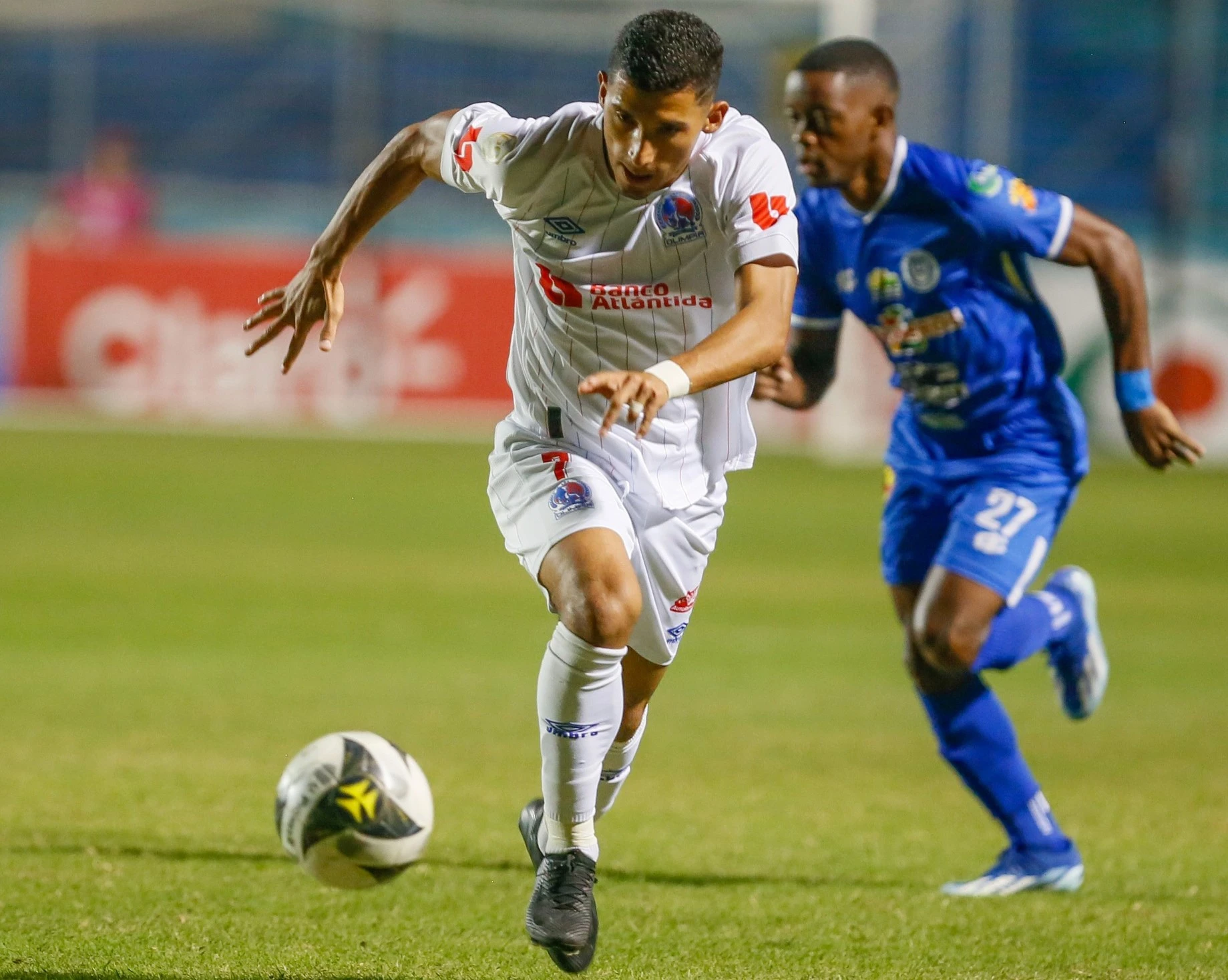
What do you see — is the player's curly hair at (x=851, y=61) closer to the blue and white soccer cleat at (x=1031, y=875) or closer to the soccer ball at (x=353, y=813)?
the blue and white soccer cleat at (x=1031, y=875)

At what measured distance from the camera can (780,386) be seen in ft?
18.9

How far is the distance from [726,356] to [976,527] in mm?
1872

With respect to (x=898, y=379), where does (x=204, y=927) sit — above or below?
below

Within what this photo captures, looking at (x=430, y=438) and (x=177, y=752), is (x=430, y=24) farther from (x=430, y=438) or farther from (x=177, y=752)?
(x=177, y=752)

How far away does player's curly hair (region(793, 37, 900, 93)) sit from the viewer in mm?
5629

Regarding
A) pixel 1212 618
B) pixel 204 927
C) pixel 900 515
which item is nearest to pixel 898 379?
pixel 900 515

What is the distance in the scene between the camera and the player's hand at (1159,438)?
5512 millimetres

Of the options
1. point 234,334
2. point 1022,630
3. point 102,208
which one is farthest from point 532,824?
point 102,208

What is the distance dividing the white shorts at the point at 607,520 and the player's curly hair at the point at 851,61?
1.54 meters

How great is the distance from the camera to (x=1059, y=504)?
589 centimetres

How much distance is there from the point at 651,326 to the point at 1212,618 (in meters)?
7.60

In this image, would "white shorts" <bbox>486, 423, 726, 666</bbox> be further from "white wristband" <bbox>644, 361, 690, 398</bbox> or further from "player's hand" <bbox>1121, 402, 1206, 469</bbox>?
"player's hand" <bbox>1121, 402, 1206, 469</bbox>

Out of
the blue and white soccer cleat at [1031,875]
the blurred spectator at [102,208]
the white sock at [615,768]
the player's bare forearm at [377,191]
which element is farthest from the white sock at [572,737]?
the blurred spectator at [102,208]

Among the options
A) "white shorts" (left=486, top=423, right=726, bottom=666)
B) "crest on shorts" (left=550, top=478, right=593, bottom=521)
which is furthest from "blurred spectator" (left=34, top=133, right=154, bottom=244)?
"crest on shorts" (left=550, top=478, right=593, bottom=521)
